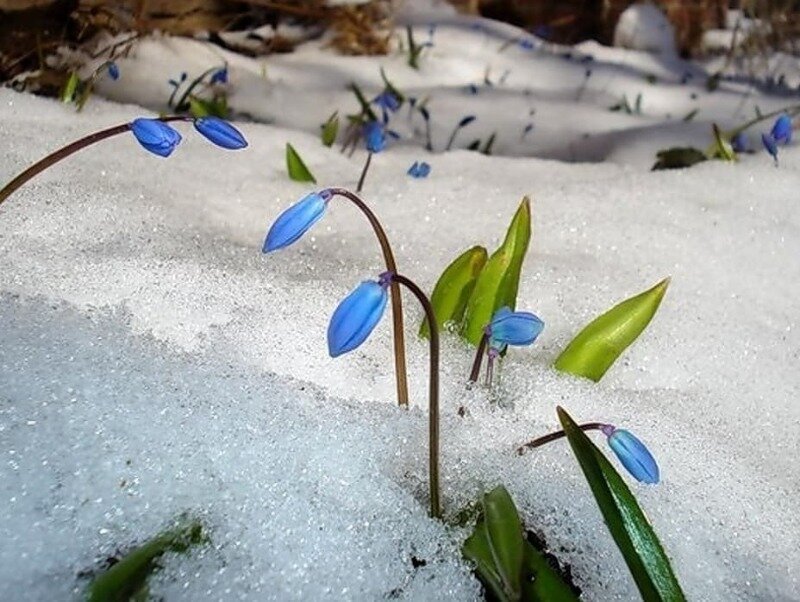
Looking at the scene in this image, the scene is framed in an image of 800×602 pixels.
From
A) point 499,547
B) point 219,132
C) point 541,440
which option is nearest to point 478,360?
point 541,440

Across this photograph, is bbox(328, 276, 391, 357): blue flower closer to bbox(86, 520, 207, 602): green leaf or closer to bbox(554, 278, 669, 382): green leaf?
bbox(86, 520, 207, 602): green leaf

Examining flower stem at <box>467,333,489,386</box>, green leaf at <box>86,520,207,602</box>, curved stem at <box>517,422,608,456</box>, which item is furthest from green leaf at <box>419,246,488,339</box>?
green leaf at <box>86,520,207,602</box>

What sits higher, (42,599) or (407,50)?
(42,599)

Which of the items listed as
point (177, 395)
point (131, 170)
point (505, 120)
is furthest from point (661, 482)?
point (505, 120)

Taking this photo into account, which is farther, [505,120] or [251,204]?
[505,120]

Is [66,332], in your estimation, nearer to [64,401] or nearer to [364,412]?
[64,401]

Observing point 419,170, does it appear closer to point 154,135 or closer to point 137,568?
point 154,135

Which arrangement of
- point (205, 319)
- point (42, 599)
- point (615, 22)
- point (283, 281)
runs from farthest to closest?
point (615, 22) < point (283, 281) < point (205, 319) < point (42, 599)
